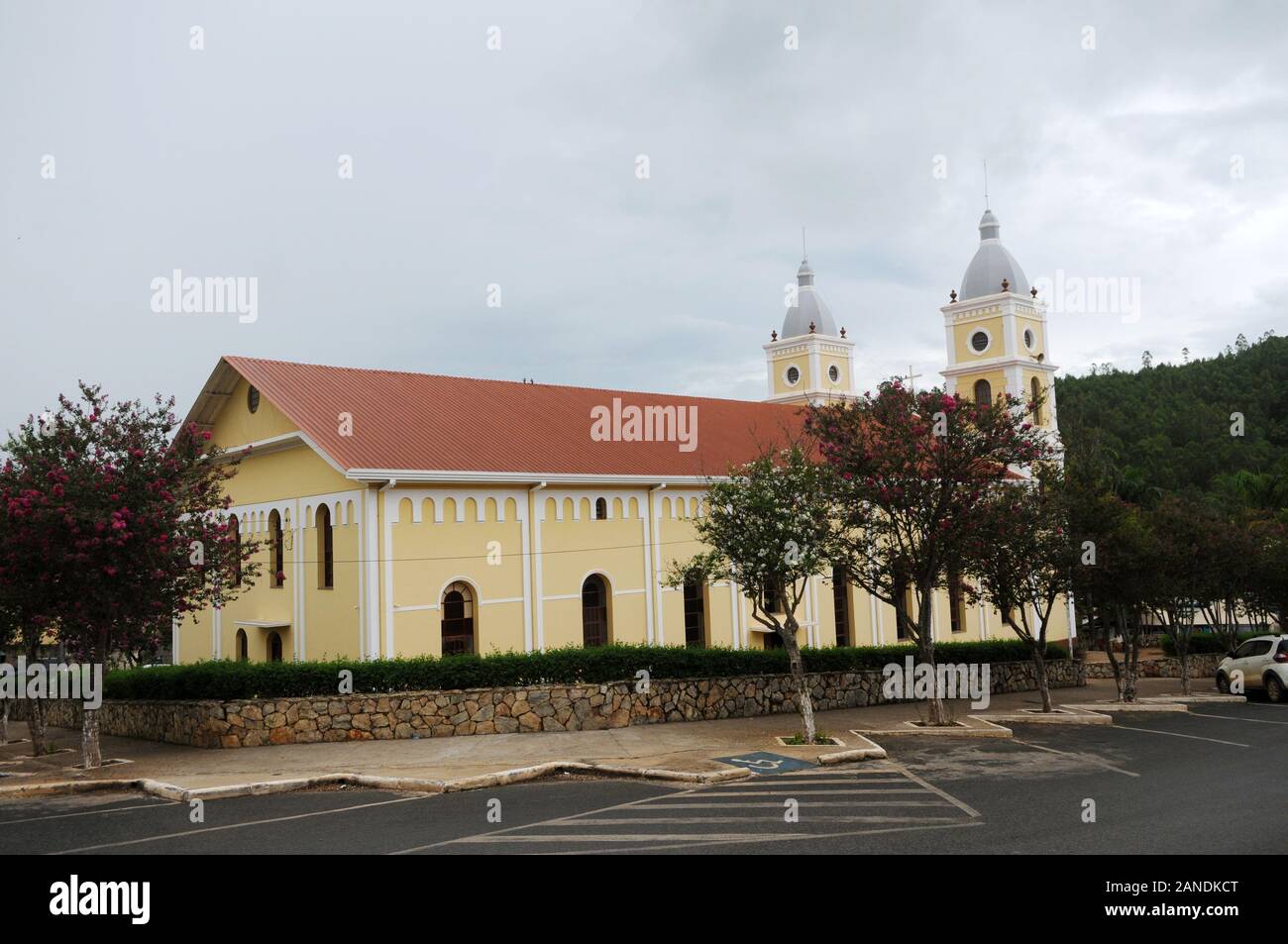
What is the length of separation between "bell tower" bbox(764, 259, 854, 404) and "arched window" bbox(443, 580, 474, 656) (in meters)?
29.0

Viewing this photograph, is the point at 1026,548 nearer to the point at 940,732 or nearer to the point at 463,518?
the point at 940,732

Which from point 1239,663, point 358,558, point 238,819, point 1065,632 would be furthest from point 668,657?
point 1065,632

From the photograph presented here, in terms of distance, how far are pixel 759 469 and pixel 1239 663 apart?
18113 mm

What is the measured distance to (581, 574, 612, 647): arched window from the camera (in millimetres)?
27922

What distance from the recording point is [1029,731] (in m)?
22.1

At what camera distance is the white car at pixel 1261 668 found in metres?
27.1

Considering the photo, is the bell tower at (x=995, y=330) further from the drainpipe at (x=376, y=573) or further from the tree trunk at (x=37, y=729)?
the tree trunk at (x=37, y=729)

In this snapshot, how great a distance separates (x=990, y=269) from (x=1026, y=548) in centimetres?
2398

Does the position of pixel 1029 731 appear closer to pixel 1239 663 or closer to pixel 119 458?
pixel 1239 663

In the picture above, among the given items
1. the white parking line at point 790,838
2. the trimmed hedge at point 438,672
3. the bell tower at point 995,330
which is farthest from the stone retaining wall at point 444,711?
the bell tower at point 995,330

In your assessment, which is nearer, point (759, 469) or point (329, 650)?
point (759, 469)

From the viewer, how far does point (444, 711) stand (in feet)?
70.5

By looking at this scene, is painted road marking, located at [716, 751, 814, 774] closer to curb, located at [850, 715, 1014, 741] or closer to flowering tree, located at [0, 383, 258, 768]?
curb, located at [850, 715, 1014, 741]
